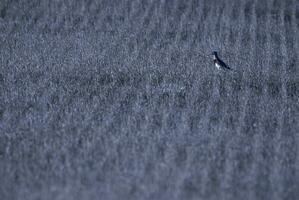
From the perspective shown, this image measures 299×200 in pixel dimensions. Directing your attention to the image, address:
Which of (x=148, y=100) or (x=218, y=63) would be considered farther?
(x=218, y=63)

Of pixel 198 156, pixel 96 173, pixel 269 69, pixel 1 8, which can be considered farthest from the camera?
pixel 1 8

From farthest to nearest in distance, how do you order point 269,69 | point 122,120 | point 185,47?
point 185,47
point 269,69
point 122,120

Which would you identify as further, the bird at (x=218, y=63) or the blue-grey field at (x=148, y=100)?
the bird at (x=218, y=63)

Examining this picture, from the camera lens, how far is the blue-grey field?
295 inches

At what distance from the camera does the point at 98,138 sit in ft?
27.7

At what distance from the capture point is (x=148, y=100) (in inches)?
381

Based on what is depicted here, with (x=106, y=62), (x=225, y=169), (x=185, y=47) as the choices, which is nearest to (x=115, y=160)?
(x=225, y=169)

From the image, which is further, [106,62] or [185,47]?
[185,47]

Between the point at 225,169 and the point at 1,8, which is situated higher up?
the point at 1,8

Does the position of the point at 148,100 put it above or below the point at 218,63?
below

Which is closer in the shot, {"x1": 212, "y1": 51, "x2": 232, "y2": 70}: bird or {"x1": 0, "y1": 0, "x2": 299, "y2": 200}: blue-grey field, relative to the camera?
{"x1": 0, "y1": 0, "x2": 299, "y2": 200}: blue-grey field

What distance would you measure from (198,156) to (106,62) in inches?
156

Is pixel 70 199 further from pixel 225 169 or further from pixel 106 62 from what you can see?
pixel 106 62

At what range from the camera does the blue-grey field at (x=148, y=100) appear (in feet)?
24.6
